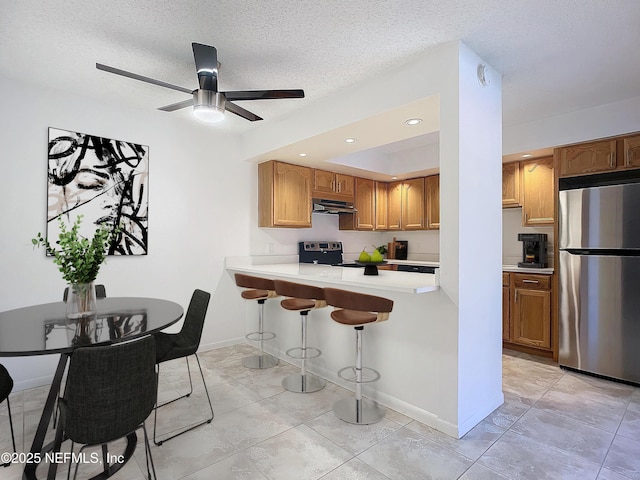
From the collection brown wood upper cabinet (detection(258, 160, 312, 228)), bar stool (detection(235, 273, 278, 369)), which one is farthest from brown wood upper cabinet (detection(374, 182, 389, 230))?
bar stool (detection(235, 273, 278, 369))

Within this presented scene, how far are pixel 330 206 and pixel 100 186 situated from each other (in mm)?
2543

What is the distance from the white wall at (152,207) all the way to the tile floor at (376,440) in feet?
3.22

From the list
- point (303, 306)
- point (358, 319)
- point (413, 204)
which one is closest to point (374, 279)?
point (358, 319)

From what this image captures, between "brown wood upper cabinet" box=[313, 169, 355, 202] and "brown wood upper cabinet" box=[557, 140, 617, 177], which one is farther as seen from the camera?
"brown wood upper cabinet" box=[313, 169, 355, 202]

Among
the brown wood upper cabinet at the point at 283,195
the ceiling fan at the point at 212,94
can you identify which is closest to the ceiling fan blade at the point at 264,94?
the ceiling fan at the point at 212,94

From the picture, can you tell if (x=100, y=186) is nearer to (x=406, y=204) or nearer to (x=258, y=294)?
(x=258, y=294)

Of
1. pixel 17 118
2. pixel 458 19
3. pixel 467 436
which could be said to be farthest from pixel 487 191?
pixel 17 118

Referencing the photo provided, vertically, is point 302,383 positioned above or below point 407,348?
below

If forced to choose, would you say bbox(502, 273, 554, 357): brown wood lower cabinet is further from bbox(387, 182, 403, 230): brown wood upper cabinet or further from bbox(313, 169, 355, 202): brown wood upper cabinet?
bbox(313, 169, 355, 202): brown wood upper cabinet

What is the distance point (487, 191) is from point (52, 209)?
353 centimetres

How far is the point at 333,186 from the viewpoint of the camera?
4.68 metres

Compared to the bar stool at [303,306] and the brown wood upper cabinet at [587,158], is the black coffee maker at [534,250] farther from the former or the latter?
the bar stool at [303,306]

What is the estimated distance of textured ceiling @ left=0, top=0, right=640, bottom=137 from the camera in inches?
75.1

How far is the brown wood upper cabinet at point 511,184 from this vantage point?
4000 mm
